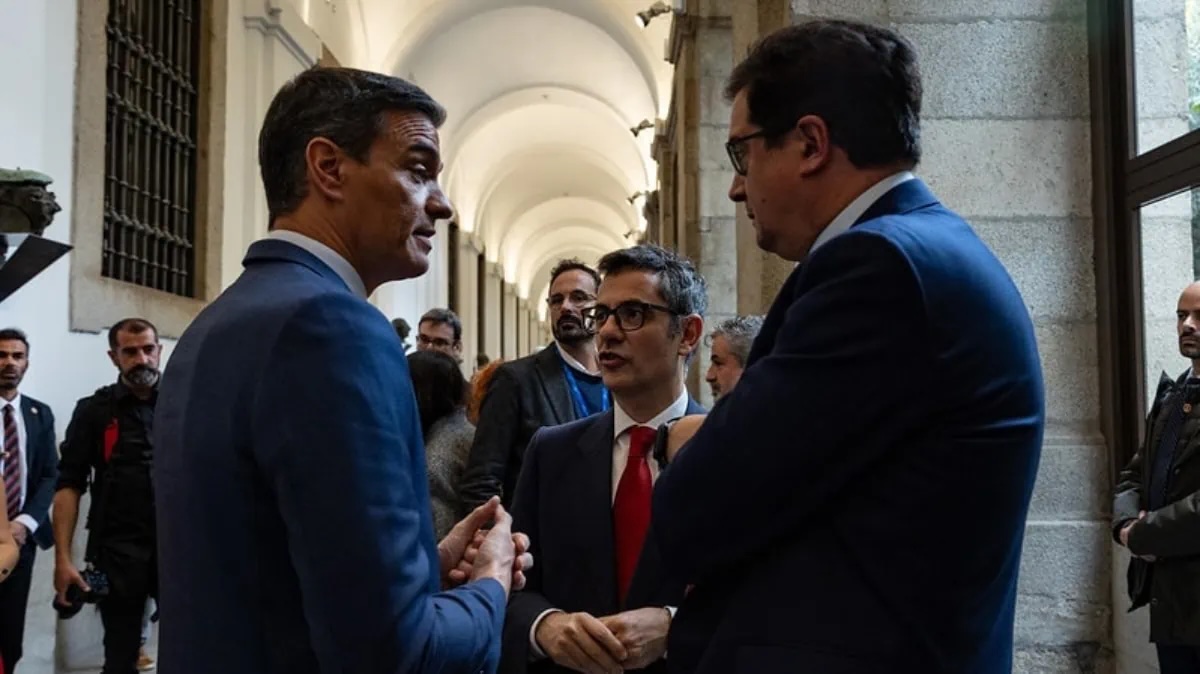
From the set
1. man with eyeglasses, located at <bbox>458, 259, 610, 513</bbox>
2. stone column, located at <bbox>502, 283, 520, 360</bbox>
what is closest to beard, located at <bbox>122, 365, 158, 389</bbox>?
man with eyeglasses, located at <bbox>458, 259, 610, 513</bbox>

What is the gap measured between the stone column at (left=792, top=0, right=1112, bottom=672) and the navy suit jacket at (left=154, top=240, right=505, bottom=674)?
3.12m

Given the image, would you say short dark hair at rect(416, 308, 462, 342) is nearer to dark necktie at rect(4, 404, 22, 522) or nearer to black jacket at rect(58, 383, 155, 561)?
black jacket at rect(58, 383, 155, 561)

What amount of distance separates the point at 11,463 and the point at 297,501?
14.3ft

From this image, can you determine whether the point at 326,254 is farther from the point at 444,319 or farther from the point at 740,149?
the point at 444,319

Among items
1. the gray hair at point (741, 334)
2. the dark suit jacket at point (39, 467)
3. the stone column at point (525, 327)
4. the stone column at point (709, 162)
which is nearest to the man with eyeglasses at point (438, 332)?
the dark suit jacket at point (39, 467)

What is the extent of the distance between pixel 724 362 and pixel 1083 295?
1319 mm

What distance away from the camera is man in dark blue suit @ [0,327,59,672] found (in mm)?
4805

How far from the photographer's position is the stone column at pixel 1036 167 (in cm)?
400

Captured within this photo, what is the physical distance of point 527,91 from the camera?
2286 cm

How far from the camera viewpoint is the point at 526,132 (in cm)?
2641

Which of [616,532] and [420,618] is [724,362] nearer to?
[616,532]

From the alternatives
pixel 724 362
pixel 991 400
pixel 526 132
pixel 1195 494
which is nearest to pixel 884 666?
pixel 991 400

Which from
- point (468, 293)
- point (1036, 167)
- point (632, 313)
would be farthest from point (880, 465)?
point (468, 293)

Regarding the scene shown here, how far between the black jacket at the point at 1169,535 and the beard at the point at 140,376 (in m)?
4.09
